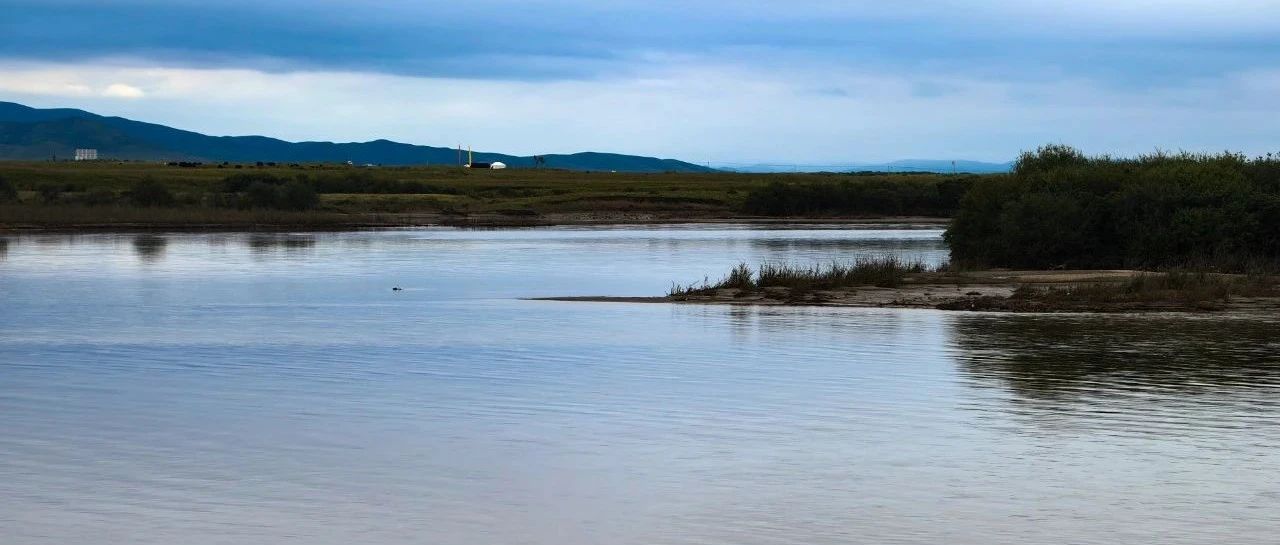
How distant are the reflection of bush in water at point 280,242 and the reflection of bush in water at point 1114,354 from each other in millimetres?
36549

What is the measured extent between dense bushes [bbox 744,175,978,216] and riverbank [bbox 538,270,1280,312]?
2719 inches

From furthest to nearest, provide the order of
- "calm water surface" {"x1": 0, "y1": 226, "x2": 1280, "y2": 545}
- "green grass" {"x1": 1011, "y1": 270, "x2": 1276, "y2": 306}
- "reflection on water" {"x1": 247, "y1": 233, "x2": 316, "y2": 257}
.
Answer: "reflection on water" {"x1": 247, "y1": 233, "x2": 316, "y2": 257}, "green grass" {"x1": 1011, "y1": 270, "x2": 1276, "y2": 306}, "calm water surface" {"x1": 0, "y1": 226, "x2": 1280, "y2": 545}

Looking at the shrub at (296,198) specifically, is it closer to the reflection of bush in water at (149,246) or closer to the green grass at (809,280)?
the reflection of bush in water at (149,246)

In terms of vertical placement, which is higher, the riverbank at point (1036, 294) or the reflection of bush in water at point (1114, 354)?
the riverbank at point (1036, 294)

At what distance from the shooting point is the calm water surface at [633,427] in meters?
10.8

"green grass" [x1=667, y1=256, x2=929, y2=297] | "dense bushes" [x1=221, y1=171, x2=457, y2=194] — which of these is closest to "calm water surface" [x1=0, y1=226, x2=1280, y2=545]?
"green grass" [x1=667, y1=256, x2=929, y2=297]

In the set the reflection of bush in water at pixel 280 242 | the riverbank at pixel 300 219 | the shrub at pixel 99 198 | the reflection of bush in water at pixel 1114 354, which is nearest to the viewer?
the reflection of bush in water at pixel 1114 354

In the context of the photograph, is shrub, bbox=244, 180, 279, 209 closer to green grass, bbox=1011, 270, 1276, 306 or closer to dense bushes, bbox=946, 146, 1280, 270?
dense bushes, bbox=946, 146, 1280, 270

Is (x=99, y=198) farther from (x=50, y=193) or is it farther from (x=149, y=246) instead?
(x=149, y=246)

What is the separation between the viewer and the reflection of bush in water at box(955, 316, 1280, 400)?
1816cm

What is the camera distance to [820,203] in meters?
105

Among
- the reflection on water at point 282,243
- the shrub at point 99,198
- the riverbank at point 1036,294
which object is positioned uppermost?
the shrub at point 99,198

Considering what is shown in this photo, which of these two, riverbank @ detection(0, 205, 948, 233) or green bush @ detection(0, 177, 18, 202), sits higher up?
green bush @ detection(0, 177, 18, 202)

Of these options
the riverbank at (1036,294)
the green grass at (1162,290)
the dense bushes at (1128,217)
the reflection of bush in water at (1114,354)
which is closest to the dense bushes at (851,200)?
the dense bushes at (1128,217)
